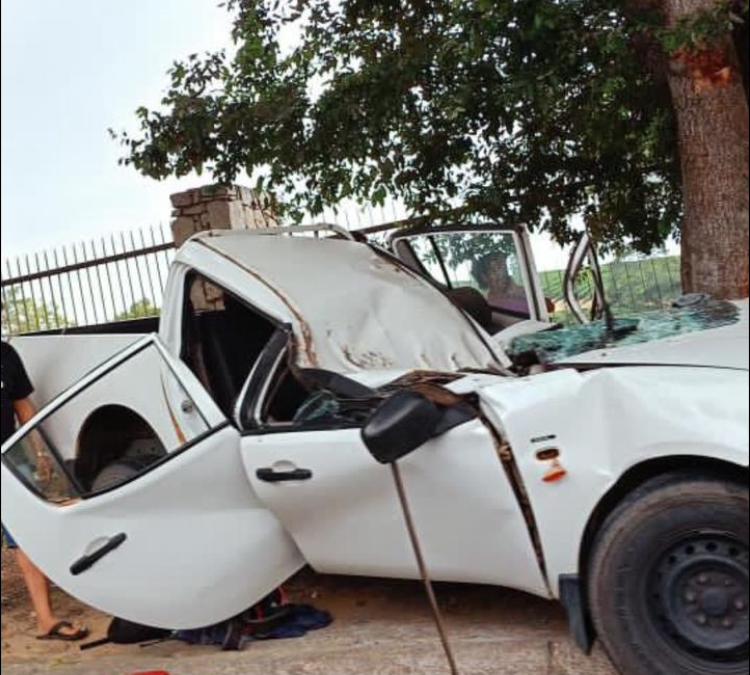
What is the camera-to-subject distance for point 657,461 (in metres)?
2.67

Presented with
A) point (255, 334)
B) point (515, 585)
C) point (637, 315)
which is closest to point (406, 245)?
point (255, 334)

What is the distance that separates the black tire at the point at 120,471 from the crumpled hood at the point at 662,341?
1766mm

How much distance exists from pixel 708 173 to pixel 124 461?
11.7 feet

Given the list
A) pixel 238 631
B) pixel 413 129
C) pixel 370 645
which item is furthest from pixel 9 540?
pixel 413 129

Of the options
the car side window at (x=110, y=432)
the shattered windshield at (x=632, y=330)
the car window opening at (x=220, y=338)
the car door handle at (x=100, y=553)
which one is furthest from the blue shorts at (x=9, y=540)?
the shattered windshield at (x=632, y=330)

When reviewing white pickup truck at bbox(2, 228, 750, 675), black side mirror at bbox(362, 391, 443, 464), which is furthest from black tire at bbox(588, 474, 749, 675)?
black side mirror at bbox(362, 391, 443, 464)

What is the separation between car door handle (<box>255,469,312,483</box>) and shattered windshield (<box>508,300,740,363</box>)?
1.07 m

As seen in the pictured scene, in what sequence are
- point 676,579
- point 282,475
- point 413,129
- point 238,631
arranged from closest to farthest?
point 676,579, point 282,475, point 238,631, point 413,129

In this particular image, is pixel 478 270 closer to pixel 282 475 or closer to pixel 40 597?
pixel 282 475

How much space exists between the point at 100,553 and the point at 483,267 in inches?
101

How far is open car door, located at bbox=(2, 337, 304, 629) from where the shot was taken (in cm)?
345

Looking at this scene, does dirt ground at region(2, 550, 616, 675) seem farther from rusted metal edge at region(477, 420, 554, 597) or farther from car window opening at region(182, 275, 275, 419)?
car window opening at region(182, 275, 275, 419)

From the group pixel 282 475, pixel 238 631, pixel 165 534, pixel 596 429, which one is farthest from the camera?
pixel 238 631

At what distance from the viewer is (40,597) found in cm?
376
